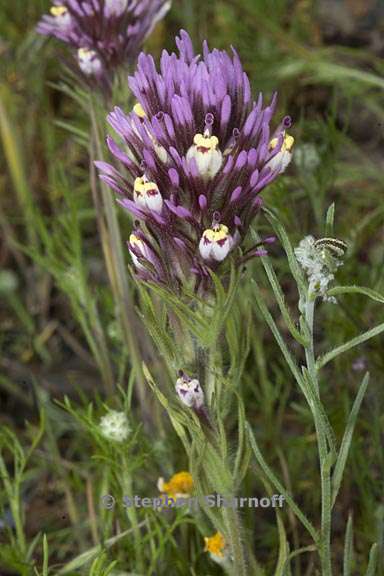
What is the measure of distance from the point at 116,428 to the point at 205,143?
0.57 m

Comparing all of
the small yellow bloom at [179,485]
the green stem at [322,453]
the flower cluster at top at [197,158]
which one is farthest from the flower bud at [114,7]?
the small yellow bloom at [179,485]

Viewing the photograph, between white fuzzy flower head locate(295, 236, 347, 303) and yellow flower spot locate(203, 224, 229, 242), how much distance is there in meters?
0.12

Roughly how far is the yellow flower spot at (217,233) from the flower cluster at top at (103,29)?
22.2 inches

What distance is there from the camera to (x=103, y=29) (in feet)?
4.81

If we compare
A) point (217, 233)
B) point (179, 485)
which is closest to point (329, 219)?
point (217, 233)

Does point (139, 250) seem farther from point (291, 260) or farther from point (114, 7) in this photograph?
point (114, 7)

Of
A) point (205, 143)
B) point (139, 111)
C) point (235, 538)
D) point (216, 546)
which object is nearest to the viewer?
point (205, 143)

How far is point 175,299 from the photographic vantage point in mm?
1040

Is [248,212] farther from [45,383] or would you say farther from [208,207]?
[45,383]

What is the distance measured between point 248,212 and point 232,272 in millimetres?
89

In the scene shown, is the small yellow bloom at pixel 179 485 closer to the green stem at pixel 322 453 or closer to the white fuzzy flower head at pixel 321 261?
the green stem at pixel 322 453

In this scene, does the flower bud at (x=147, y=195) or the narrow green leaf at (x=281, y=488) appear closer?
the flower bud at (x=147, y=195)

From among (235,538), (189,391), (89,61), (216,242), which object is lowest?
(235,538)

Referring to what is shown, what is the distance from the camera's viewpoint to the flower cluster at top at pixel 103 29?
57.1 inches
